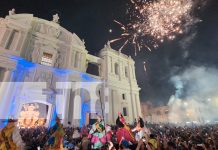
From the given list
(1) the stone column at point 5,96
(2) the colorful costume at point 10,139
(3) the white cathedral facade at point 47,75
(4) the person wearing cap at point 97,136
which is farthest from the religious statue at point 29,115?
(2) the colorful costume at point 10,139

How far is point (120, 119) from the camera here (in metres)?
6.25

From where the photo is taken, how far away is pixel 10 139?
Result: 4570mm

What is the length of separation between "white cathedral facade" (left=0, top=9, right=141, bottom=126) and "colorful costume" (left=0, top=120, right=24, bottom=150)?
31.7 ft

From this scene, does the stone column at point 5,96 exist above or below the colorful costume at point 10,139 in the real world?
→ above

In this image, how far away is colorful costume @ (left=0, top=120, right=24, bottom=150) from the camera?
4.43 m

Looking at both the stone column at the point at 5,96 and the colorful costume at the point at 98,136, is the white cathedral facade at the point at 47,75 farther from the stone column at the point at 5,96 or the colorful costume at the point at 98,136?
the colorful costume at the point at 98,136

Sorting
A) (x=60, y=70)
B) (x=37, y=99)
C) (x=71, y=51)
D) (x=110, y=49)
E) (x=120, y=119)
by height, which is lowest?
(x=120, y=119)

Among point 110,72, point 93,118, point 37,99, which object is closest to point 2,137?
point 37,99

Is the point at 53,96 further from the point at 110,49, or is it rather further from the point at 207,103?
the point at 207,103

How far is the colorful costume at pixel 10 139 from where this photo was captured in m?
4.43

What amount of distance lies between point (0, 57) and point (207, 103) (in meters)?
64.3

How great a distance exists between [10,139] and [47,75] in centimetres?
1440

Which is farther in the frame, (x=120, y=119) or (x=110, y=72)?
(x=110, y=72)

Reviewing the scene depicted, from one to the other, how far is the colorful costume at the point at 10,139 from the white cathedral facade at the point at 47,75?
967 cm
